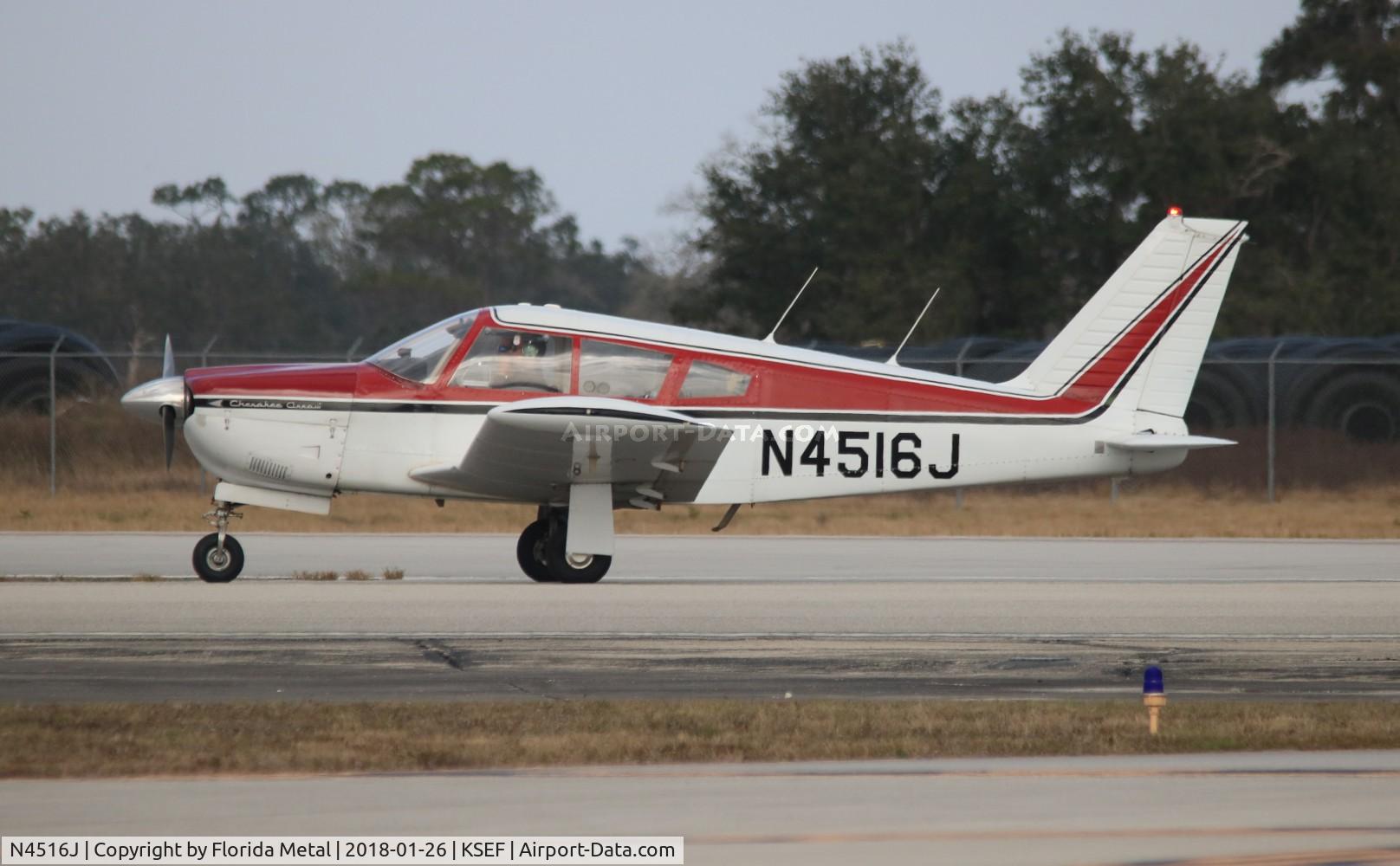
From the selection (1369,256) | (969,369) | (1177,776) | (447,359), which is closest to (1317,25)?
(1369,256)

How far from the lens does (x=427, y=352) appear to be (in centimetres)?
1330

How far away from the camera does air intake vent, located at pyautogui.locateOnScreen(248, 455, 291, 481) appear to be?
43.2ft

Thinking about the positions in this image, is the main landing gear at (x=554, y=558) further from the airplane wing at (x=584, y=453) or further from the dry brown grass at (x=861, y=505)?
the dry brown grass at (x=861, y=505)

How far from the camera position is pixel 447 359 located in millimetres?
13188

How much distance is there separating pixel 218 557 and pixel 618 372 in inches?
141

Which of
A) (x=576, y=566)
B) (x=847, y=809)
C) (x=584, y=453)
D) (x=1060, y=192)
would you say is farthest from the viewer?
(x=1060, y=192)

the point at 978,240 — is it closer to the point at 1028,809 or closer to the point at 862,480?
the point at 862,480

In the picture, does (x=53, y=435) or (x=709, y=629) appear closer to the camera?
(x=709, y=629)

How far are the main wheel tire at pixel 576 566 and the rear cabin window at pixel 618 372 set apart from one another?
136 cm

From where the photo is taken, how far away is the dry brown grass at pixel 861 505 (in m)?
20.4

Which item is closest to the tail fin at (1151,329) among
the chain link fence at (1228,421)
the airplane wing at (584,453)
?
the airplane wing at (584,453)

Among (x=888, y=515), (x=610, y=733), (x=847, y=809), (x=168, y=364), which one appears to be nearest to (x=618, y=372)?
(x=168, y=364)

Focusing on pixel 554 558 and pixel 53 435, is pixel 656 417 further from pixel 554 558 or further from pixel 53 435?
pixel 53 435

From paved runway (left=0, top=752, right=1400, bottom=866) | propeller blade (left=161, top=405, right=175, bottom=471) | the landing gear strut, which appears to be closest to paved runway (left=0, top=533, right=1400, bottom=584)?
the landing gear strut
